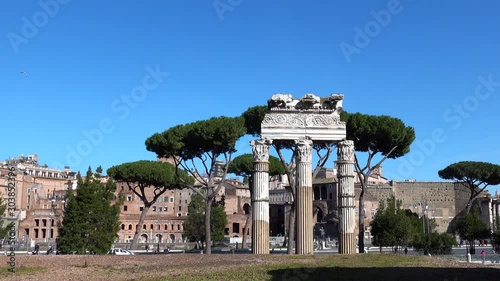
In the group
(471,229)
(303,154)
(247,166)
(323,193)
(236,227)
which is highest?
(247,166)

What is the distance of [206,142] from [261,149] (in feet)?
33.3

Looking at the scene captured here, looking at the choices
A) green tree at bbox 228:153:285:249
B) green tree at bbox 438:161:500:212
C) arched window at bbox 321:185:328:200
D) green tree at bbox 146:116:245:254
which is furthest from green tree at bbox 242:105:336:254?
arched window at bbox 321:185:328:200

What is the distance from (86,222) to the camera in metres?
24.4

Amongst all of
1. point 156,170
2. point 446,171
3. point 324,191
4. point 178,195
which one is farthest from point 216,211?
point 178,195

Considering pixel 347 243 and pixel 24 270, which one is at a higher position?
pixel 347 243

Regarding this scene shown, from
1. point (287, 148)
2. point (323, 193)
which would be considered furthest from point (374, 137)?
point (323, 193)

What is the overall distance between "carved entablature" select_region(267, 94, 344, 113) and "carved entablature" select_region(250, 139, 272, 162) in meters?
1.28

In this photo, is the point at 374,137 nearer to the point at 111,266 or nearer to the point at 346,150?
the point at 346,150

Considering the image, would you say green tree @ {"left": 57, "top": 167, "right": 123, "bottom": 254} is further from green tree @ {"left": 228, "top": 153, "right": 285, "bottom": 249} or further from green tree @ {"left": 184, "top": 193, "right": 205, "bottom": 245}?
green tree @ {"left": 184, "top": 193, "right": 205, "bottom": 245}

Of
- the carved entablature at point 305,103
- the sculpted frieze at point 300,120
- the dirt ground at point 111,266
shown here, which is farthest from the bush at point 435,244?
the dirt ground at point 111,266

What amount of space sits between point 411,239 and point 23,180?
65762 mm

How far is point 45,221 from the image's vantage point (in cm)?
7319

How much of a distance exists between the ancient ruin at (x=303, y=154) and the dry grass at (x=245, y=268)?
4.98 ft

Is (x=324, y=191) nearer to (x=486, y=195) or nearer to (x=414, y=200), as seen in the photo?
(x=414, y=200)
